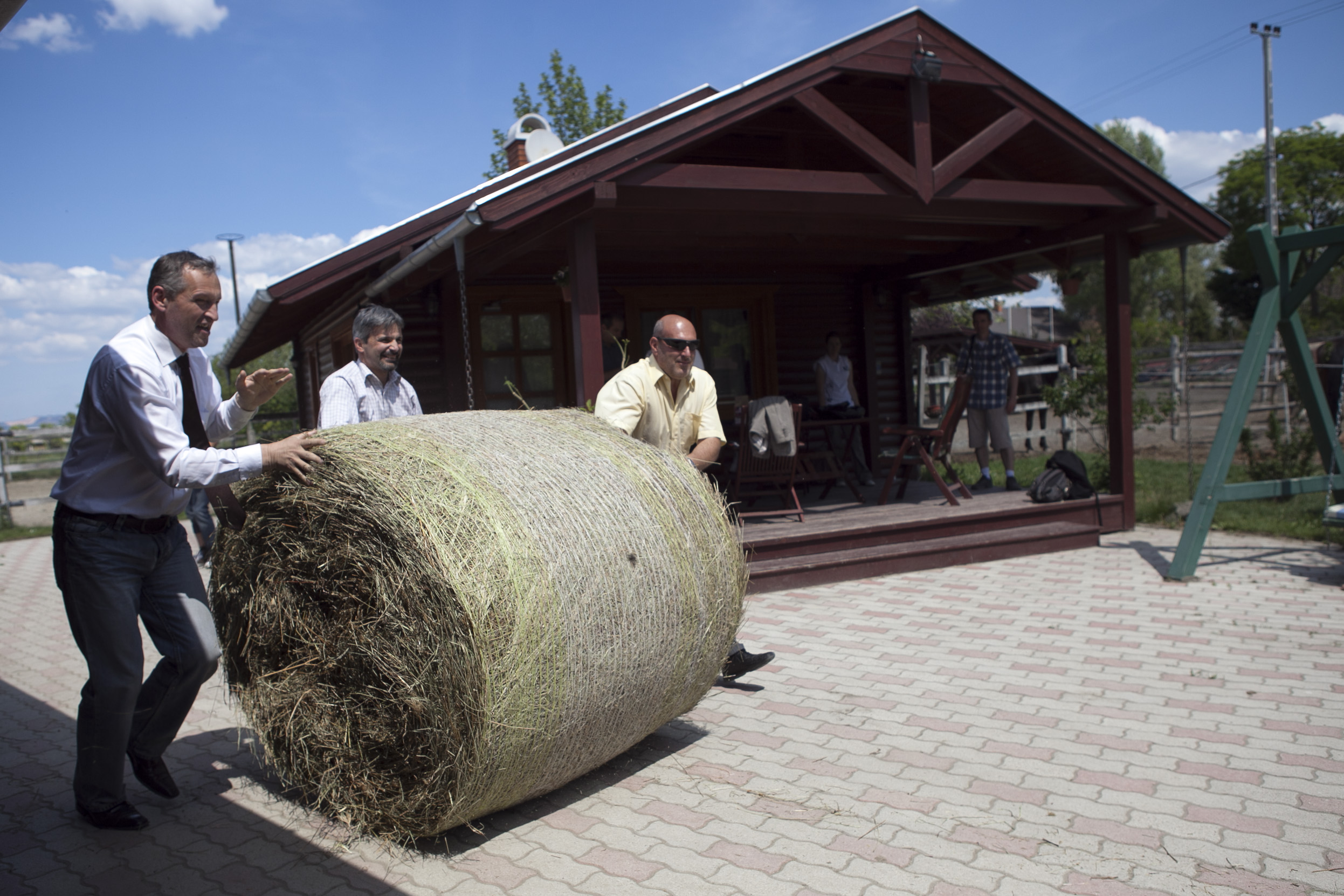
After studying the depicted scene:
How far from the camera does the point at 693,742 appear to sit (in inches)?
141

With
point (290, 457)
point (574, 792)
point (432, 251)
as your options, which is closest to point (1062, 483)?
point (432, 251)

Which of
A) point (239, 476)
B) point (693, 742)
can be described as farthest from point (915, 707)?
point (239, 476)

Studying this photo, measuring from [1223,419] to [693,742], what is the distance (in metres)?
4.88

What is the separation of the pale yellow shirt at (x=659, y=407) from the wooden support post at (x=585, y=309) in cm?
202

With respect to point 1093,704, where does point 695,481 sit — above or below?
above

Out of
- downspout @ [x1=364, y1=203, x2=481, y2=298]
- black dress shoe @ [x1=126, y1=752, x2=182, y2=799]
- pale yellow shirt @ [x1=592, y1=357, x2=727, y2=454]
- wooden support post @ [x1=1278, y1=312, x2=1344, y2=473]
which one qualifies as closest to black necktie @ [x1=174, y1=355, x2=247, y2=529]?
black dress shoe @ [x1=126, y1=752, x2=182, y2=799]

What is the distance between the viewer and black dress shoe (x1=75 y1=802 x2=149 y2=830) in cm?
295

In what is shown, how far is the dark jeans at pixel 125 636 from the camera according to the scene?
279cm

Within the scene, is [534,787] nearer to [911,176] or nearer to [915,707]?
[915,707]

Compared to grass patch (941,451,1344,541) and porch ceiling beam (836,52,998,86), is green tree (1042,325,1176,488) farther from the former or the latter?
porch ceiling beam (836,52,998,86)

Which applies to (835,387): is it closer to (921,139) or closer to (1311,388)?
(921,139)

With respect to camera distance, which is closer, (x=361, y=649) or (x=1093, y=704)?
(x=361, y=649)

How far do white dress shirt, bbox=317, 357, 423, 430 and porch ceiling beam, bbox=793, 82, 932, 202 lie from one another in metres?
3.80

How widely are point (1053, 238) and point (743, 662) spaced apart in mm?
5906
